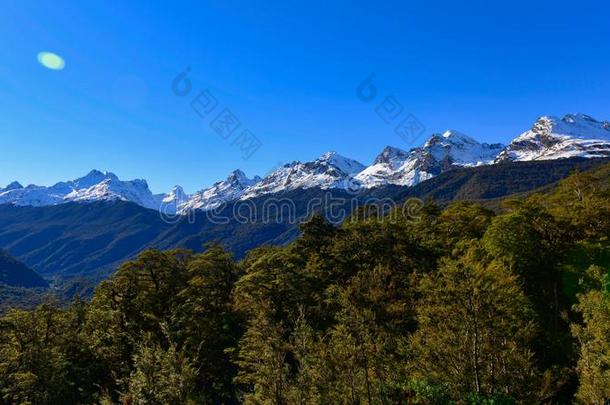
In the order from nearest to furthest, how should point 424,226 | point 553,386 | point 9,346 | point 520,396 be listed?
point 520,396, point 553,386, point 9,346, point 424,226

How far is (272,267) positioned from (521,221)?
1286 inches

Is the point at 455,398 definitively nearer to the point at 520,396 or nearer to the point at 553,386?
the point at 520,396

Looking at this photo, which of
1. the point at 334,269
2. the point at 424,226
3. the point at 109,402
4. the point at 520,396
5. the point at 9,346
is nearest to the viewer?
the point at 109,402

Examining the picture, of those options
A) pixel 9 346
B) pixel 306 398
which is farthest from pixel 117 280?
pixel 306 398

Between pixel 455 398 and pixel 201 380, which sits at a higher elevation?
pixel 201 380

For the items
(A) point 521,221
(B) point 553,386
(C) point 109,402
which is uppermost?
(C) point 109,402

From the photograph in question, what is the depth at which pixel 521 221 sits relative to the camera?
56156 mm

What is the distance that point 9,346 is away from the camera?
47.7 meters

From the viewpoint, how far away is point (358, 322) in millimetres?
36031

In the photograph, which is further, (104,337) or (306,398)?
(104,337)

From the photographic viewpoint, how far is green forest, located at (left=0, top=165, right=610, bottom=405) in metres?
34.4

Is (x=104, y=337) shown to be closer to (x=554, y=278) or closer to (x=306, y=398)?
(x=306, y=398)

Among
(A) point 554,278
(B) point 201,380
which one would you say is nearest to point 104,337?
(B) point 201,380

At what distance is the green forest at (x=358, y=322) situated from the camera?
34.4m
